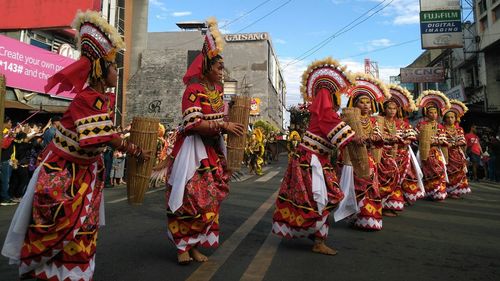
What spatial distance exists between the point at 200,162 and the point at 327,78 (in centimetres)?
182

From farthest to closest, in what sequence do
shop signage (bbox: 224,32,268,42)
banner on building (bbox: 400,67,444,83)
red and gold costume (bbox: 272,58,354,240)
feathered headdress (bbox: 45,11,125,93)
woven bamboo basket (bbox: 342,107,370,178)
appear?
1. shop signage (bbox: 224,32,268,42)
2. banner on building (bbox: 400,67,444,83)
3. woven bamboo basket (bbox: 342,107,370,178)
4. red and gold costume (bbox: 272,58,354,240)
5. feathered headdress (bbox: 45,11,125,93)

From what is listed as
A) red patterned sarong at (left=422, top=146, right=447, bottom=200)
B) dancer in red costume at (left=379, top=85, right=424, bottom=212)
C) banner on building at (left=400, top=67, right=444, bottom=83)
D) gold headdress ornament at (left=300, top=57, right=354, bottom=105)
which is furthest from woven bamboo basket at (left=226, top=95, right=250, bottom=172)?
banner on building at (left=400, top=67, right=444, bottom=83)

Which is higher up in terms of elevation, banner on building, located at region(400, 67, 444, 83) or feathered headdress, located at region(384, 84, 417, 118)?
banner on building, located at region(400, 67, 444, 83)

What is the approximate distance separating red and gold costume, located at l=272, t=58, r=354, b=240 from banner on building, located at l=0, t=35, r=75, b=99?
459 inches

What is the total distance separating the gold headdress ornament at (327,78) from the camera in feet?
15.0

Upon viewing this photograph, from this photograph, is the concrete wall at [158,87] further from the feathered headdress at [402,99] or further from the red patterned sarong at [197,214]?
the red patterned sarong at [197,214]

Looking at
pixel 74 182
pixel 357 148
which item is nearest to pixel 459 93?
pixel 357 148

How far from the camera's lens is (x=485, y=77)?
79.1ft

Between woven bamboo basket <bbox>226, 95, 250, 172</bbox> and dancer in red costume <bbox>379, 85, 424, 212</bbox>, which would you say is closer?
woven bamboo basket <bbox>226, 95, 250, 172</bbox>

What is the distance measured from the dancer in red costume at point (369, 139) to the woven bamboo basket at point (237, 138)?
1999mm

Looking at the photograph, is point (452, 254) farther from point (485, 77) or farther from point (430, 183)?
point (485, 77)

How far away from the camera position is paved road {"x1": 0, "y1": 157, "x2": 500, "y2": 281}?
360cm

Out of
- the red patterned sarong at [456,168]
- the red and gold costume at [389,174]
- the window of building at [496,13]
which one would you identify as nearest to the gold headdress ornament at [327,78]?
the red and gold costume at [389,174]

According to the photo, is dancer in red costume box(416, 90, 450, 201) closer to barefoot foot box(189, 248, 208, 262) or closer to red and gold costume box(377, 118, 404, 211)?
red and gold costume box(377, 118, 404, 211)
